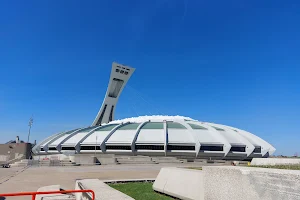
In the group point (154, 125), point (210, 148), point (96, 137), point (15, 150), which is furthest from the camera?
point (15, 150)

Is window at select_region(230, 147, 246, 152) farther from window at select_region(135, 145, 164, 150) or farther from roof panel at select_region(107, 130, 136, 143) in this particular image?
roof panel at select_region(107, 130, 136, 143)

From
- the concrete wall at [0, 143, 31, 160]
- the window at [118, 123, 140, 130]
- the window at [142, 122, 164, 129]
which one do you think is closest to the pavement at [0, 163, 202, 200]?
the window at [142, 122, 164, 129]

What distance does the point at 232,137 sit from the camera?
48.8 m

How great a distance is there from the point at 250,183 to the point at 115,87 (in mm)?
67576

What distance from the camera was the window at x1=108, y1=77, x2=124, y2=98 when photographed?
70750 millimetres

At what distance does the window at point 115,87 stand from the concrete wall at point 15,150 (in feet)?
85.0

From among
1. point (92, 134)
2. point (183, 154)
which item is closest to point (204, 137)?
point (183, 154)

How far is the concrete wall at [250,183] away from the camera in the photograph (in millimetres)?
4266

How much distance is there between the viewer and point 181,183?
8234 millimetres

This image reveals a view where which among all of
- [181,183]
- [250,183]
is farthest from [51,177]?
[250,183]

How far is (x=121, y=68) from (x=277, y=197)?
6768cm

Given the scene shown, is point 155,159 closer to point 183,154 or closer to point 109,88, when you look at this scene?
point 183,154

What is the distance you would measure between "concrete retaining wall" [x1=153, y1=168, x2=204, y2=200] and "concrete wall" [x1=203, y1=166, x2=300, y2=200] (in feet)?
2.27

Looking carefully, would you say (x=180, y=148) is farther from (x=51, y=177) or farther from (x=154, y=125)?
(x=51, y=177)
